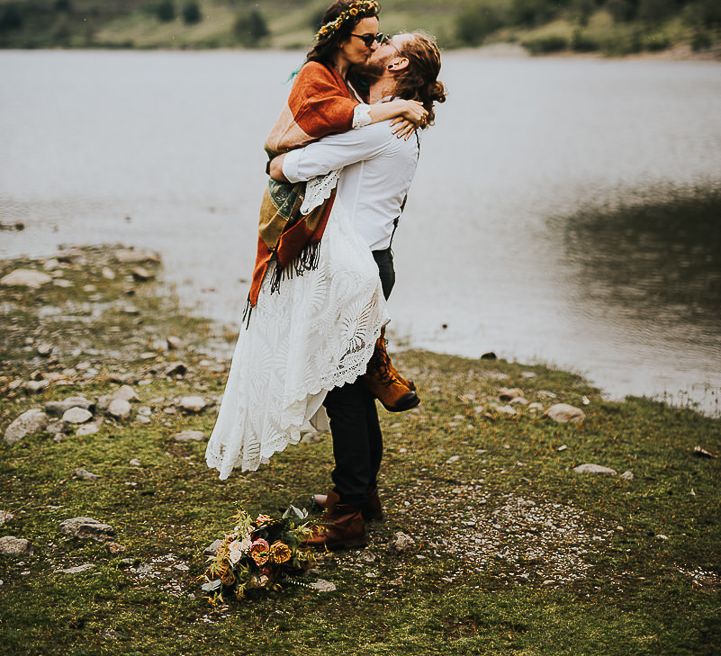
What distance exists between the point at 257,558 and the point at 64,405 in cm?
316

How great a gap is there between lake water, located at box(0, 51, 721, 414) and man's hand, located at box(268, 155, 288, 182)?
202 inches

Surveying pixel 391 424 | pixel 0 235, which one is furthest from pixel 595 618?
pixel 0 235

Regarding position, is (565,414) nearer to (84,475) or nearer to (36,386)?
(84,475)

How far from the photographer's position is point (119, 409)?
717 centimetres

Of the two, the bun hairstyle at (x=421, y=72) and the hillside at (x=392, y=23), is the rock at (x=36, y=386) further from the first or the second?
the hillside at (x=392, y=23)

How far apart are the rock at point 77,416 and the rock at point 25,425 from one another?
15 centimetres

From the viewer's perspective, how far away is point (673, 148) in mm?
30141

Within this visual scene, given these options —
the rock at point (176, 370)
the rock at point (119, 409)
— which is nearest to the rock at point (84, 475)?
the rock at point (119, 409)

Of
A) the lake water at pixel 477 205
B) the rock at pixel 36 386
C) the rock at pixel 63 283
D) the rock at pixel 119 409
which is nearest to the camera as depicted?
the rock at pixel 119 409

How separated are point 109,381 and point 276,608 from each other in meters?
4.12

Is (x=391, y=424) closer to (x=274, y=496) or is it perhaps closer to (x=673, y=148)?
(x=274, y=496)

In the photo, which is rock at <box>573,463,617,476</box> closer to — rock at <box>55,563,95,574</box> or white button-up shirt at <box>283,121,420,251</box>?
white button-up shirt at <box>283,121,420,251</box>

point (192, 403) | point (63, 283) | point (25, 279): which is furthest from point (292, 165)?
point (25, 279)

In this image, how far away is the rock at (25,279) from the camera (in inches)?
458
